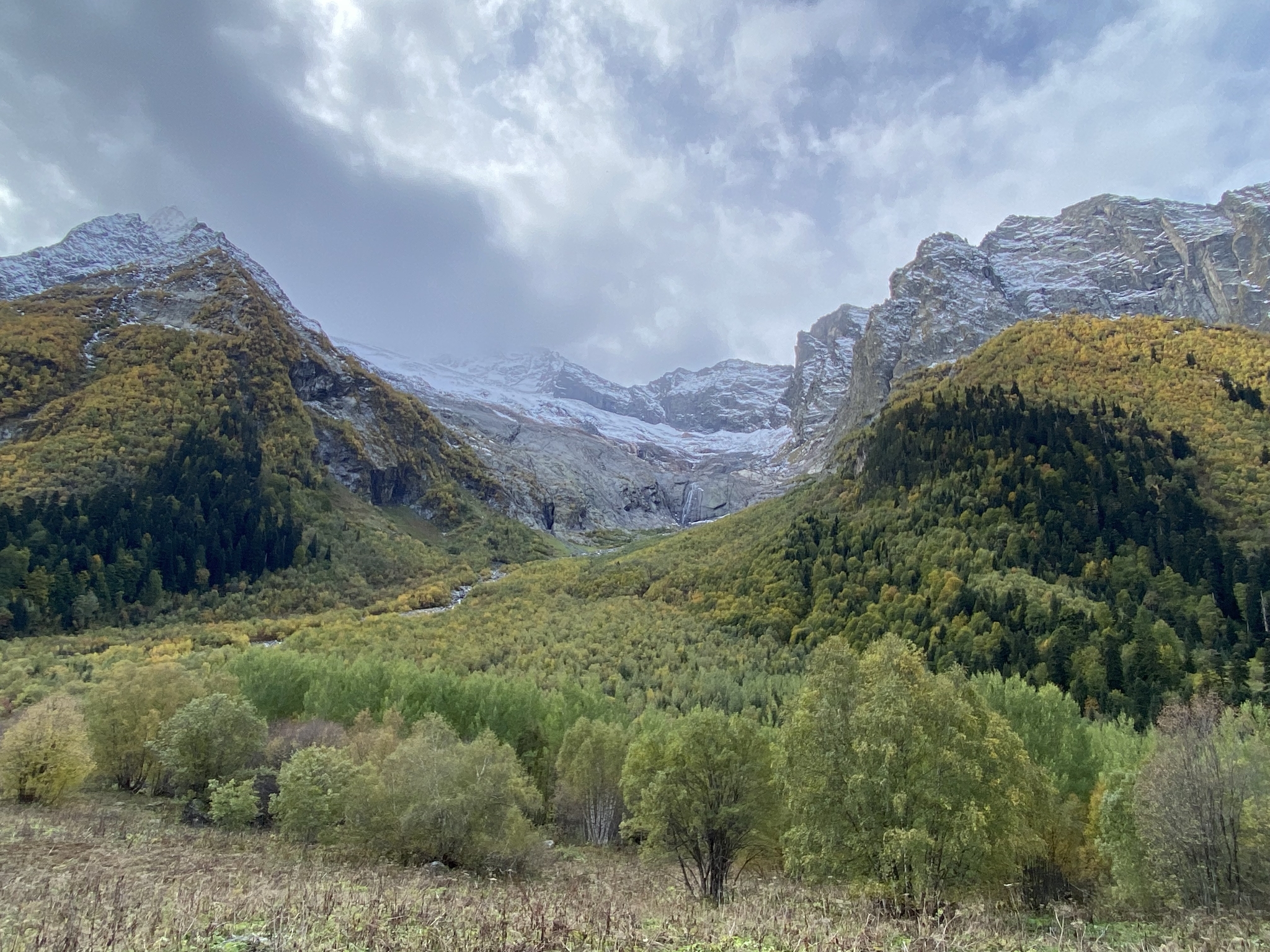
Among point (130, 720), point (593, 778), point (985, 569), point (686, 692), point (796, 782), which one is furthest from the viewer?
point (985, 569)

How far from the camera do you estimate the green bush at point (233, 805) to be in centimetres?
3027

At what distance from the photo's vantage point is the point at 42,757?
3052 cm

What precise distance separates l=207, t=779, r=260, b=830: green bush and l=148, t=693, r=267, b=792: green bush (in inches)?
127

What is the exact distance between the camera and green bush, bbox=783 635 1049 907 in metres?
18.4

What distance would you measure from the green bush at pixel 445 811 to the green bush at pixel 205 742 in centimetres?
1166

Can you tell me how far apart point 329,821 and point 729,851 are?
59.8 ft

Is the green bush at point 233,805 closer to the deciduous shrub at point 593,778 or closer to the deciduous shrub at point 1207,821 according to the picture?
the deciduous shrub at point 593,778

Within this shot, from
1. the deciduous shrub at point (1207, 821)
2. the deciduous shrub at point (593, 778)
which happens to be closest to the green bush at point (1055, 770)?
the deciduous shrub at point (1207, 821)

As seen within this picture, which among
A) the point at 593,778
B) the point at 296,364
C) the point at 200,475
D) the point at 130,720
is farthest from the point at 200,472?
the point at 593,778

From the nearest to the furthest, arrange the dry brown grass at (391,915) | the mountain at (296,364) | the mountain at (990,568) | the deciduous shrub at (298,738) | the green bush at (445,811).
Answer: the dry brown grass at (391,915)
the green bush at (445,811)
the deciduous shrub at (298,738)
the mountain at (990,568)
the mountain at (296,364)

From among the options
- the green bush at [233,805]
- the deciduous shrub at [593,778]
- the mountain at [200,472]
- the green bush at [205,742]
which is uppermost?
the mountain at [200,472]

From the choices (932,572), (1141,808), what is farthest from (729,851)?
(932,572)

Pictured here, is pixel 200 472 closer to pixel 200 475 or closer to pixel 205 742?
pixel 200 475

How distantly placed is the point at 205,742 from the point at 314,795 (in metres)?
10.2
